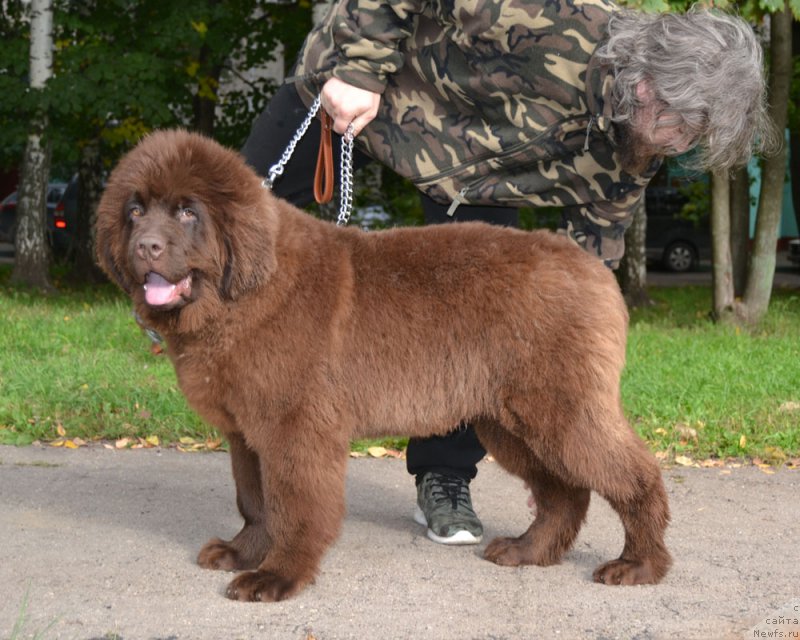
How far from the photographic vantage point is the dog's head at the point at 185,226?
3.57 meters

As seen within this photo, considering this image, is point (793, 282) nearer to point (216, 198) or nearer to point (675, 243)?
point (675, 243)

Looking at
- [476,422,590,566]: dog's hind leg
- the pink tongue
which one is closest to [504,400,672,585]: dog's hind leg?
[476,422,590,566]: dog's hind leg

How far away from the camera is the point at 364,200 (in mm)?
16094

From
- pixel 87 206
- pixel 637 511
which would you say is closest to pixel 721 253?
pixel 637 511

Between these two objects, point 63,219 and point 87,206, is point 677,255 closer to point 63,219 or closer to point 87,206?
point 87,206

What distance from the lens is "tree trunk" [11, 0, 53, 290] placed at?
1391cm

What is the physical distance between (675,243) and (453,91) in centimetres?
2035

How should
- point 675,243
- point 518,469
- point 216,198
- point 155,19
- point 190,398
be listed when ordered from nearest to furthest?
point 216,198
point 190,398
point 518,469
point 155,19
point 675,243

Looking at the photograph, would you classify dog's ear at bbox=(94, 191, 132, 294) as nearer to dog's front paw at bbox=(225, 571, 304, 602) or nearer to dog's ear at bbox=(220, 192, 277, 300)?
dog's ear at bbox=(220, 192, 277, 300)

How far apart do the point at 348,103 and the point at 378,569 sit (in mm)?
1818

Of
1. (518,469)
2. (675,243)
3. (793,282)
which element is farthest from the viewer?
(675,243)

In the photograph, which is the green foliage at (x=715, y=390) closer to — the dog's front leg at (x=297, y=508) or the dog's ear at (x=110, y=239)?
the dog's front leg at (x=297, y=508)

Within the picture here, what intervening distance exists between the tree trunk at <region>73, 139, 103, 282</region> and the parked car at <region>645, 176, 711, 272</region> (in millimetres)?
12110

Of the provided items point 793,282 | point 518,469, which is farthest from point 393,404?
point 793,282
